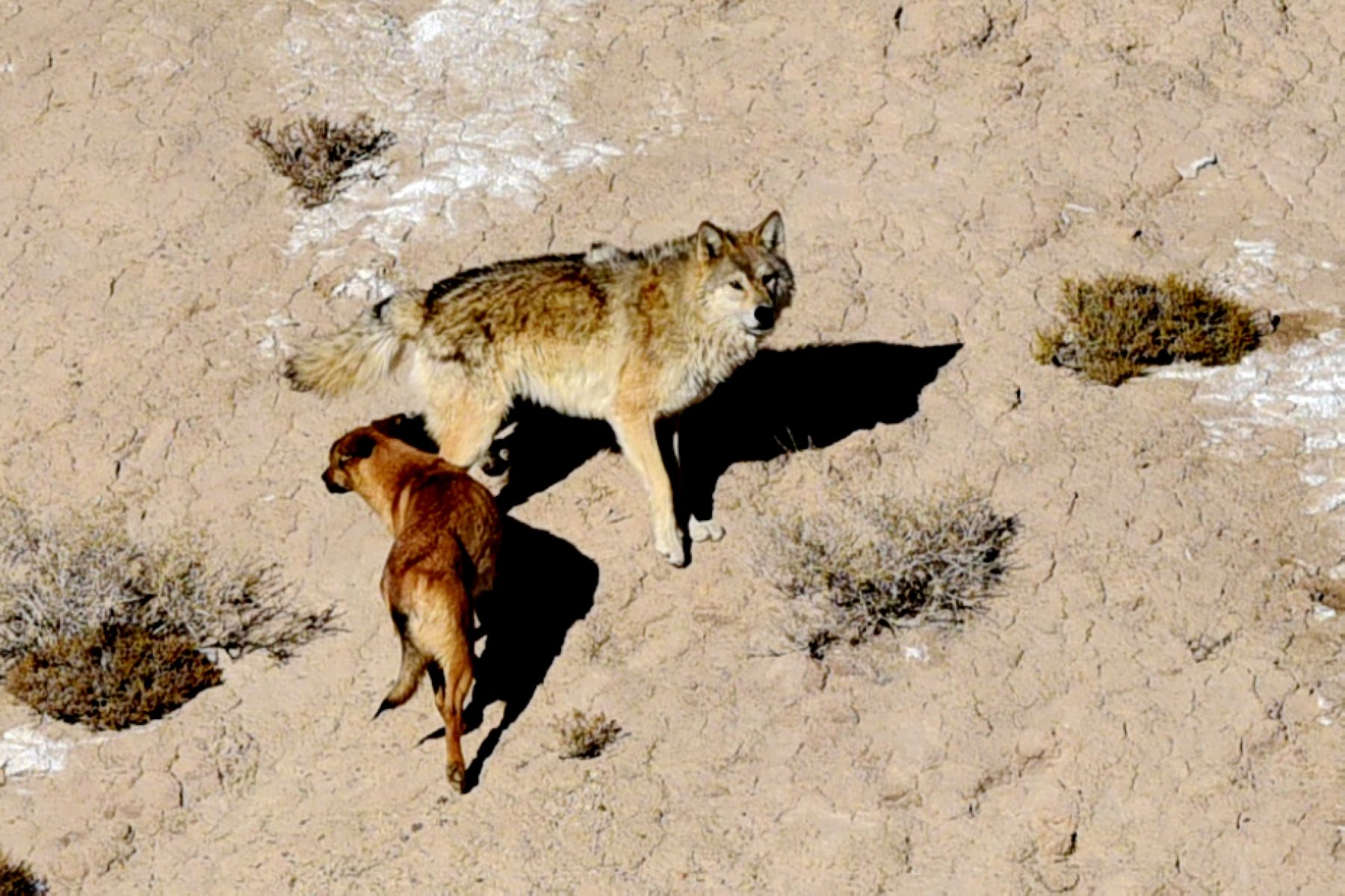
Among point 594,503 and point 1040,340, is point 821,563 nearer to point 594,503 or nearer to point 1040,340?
point 594,503

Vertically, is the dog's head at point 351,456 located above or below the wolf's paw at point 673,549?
above

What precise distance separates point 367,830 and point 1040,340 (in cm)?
510

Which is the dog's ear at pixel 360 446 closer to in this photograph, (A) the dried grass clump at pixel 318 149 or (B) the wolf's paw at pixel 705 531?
(B) the wolf's paw at pixel 705 531

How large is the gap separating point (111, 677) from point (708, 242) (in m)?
4.10

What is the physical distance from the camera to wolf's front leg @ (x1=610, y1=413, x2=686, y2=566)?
33.8ft

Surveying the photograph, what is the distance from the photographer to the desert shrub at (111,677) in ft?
32.4

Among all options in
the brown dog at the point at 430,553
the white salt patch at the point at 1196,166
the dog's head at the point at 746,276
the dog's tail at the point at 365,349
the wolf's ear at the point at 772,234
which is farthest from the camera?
the white salt patch at the point at 1196,166

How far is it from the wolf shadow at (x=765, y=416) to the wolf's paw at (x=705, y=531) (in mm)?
298

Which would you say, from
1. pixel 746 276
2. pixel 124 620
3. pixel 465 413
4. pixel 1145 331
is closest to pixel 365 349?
pixel 465 413

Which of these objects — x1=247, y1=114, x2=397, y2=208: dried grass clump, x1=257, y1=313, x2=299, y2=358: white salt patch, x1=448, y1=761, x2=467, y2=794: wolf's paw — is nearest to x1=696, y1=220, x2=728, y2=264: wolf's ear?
x1=257, y1=313, x2=299, y2=358: white salt patch

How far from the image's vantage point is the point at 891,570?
32.6 feet

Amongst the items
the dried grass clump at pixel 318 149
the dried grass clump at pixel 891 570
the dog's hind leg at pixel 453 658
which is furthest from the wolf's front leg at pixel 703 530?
the dried grass clump at pixel 318 149

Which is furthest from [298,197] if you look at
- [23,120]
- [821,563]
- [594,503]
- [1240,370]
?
[1240,370]

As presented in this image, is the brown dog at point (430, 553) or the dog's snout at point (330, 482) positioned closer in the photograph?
the brown dog at point (430, 553)
